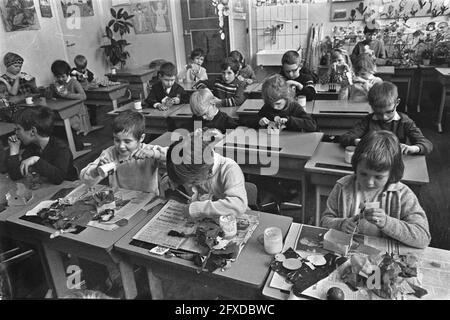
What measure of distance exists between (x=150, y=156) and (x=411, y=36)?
12.3ft

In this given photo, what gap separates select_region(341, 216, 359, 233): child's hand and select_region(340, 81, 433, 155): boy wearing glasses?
29.0 inches

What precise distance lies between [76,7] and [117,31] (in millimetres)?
571

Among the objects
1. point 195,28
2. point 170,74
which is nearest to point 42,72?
point 170,74

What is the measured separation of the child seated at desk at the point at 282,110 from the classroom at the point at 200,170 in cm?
1

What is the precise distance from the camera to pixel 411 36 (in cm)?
394

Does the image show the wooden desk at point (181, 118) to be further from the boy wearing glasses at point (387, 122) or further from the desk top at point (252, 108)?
the boy wearing glasses at point (387, 122)

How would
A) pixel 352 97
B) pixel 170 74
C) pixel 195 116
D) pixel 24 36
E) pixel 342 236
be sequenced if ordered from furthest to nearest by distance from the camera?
pixel 170 74, pixel 352 97, pixel 195 116, pixel 24 36, pixel 342 236

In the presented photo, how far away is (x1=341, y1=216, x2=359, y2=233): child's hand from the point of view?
1.00m

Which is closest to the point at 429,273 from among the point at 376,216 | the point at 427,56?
the point at 376,216

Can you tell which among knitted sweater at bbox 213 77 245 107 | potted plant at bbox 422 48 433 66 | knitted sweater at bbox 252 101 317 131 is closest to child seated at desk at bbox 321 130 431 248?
knitted sweater at bbox 252 101 317 131

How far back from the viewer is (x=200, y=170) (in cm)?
107

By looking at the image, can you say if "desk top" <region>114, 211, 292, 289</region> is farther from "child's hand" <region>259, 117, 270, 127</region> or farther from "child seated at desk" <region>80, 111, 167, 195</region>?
"child's hand" <region>259, 117, 270, 127</region>
